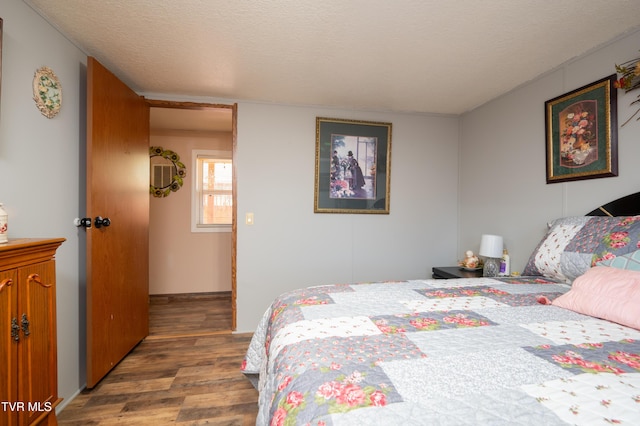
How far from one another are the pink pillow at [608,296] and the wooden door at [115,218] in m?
2.69

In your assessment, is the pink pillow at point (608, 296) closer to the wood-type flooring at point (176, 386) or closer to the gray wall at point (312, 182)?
the gray wall at point (312, 182)

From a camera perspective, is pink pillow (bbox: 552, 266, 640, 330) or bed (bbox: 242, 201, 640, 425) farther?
pink pillow (bbox: 552, 266, 640, 330)

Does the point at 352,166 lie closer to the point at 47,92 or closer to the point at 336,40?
the point at 336,40

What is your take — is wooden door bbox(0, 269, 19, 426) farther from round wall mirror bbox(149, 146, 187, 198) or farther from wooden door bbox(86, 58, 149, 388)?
round wall mirror bbox(149, 146, 187, 198)

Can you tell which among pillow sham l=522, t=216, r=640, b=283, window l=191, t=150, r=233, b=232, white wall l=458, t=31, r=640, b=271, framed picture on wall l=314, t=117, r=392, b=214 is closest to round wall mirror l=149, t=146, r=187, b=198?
window l=191, t=150, r=233, b=232

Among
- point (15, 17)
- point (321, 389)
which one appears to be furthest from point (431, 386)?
point (15, 17)

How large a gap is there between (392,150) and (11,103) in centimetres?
291

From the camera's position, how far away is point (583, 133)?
6.40ft

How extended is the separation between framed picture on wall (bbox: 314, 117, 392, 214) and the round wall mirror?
7.22ft

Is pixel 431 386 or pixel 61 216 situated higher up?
pixel 61 216

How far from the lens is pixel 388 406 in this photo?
65 cm

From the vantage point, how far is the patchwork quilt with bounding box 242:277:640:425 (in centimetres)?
64

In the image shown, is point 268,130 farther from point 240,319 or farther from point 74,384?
point 74,384

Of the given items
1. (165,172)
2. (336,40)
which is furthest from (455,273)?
(165,172)
